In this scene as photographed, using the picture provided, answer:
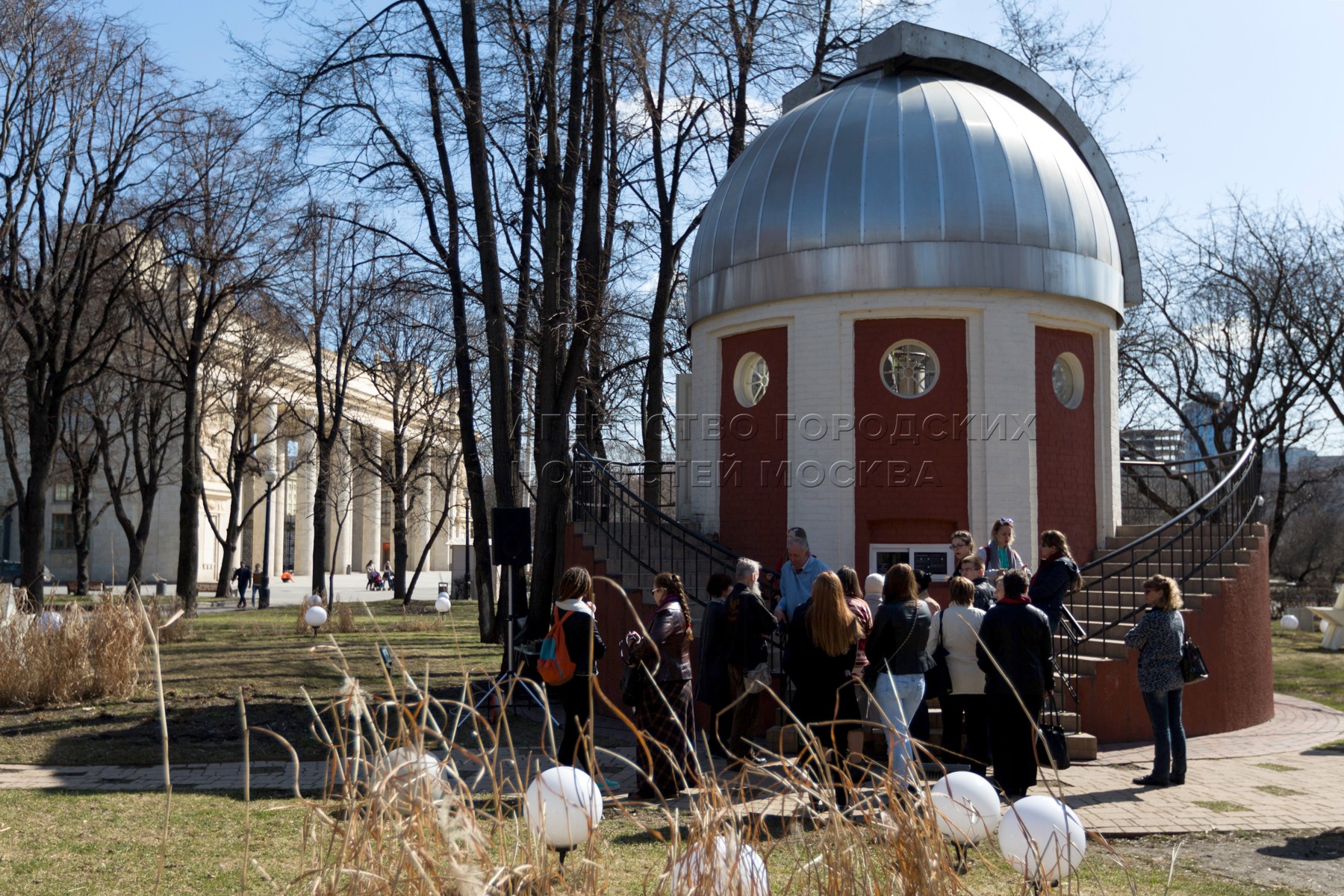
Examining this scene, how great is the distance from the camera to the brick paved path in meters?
7.54

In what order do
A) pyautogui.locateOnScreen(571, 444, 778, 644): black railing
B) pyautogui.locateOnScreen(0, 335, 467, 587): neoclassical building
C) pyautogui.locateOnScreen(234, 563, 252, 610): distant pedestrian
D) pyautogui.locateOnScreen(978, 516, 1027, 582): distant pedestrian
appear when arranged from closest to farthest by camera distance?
pyautogui.locateOnScreen(978, 516, 1027, 582): distant pedestrian, pyautogui.locateOnScreen(571, 444, 778, 644): black railing, pyautogui.locateOnScreen(234, 563, 252, 610): distant pedestrian, pyautogui.locateOnScreen(0, 335, 467, 587): neoclassical building

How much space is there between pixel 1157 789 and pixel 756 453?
7.13 m

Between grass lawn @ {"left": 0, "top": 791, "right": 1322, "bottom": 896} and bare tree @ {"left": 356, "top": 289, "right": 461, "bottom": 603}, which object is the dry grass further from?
bare tree @ {"left": 356, "top": 289, "right": 461, "bottom": 603}

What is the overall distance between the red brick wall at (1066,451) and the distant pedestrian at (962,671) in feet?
18.9

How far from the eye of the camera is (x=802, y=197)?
13938mm

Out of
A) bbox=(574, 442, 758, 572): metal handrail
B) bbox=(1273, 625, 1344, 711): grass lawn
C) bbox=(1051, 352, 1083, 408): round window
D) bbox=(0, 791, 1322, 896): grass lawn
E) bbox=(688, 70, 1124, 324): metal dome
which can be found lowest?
bbox=(1273, 625, 1344, 711): grass lawn

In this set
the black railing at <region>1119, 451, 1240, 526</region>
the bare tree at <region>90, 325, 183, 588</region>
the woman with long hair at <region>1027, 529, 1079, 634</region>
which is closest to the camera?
the woman with long hair at <region>1027, 529, 1079, 634</region>

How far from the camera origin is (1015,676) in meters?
7.50

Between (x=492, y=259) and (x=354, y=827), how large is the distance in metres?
13.2

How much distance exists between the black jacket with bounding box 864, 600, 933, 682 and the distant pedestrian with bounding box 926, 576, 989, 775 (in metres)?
0.43

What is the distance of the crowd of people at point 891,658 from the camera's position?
7.44 m

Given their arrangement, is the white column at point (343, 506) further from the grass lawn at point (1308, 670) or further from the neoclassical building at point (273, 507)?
the grass lawn at point (1308, 670)

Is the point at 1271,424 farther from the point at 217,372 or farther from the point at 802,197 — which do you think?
the point at 217,372

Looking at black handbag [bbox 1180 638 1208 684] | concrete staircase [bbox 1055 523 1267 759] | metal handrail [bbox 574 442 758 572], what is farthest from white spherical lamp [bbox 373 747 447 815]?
metal handrail [bbox 574 442 758 572]
